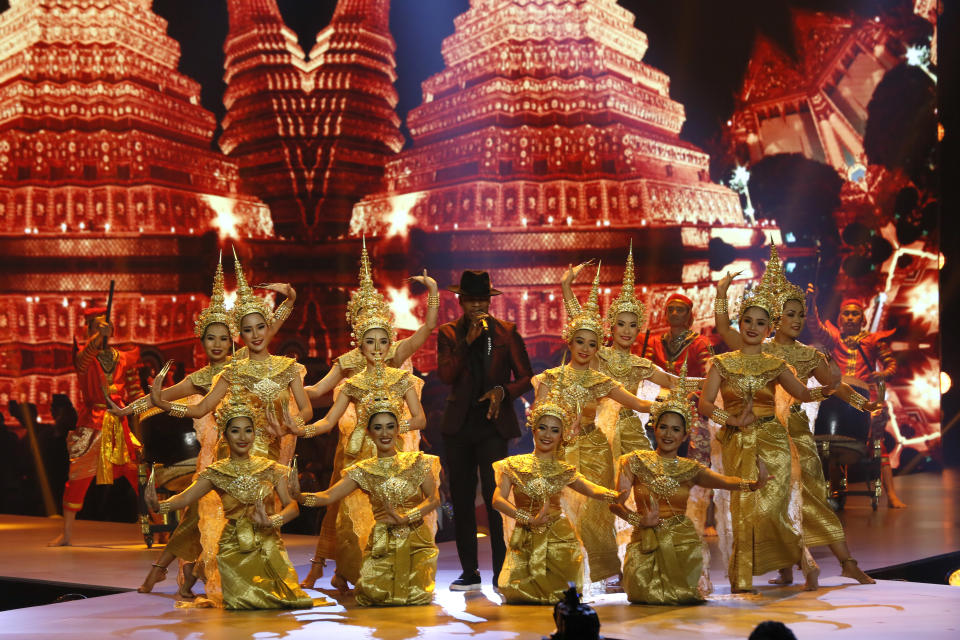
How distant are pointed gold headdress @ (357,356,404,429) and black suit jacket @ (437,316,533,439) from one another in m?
0.26

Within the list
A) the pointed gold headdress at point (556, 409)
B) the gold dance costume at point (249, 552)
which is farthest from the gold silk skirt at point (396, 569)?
the pointed gold headdress at point (556, 409)

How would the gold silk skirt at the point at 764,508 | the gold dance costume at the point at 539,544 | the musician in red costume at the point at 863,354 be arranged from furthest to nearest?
the musician in red costume at the point at 863,354, the gold silk skirt at the point at 764,508, the gold dance costume at the point at 539,544

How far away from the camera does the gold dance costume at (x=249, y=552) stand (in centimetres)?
516

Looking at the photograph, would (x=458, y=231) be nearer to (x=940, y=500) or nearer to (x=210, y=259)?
(x=210, y=259)

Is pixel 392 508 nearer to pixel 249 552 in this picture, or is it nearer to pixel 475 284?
pixel 249 552

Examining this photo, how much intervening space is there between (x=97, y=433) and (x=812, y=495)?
14.9 ft

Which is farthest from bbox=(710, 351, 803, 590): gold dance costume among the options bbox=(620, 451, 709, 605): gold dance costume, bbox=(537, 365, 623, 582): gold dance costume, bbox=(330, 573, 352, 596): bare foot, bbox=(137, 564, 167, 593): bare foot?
bbox=(137, 564, 167, 593): bare foot

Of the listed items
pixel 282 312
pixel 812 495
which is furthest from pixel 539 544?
pixel 282 312

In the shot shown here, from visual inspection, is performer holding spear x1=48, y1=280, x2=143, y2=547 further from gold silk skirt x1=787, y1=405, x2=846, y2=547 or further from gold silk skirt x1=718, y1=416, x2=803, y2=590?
gold silk skirt x1=787, y1=405, x2=846, y2=547

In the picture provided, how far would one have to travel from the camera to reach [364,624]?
4.82 metres

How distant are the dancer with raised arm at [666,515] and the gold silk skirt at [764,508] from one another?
0.68 feet

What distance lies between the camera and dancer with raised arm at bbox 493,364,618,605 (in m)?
5.27

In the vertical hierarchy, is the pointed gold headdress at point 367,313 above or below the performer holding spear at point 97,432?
above

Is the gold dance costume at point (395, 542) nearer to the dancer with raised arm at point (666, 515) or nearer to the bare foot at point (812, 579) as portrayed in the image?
the dancer with raised arm at point (666, 515)
